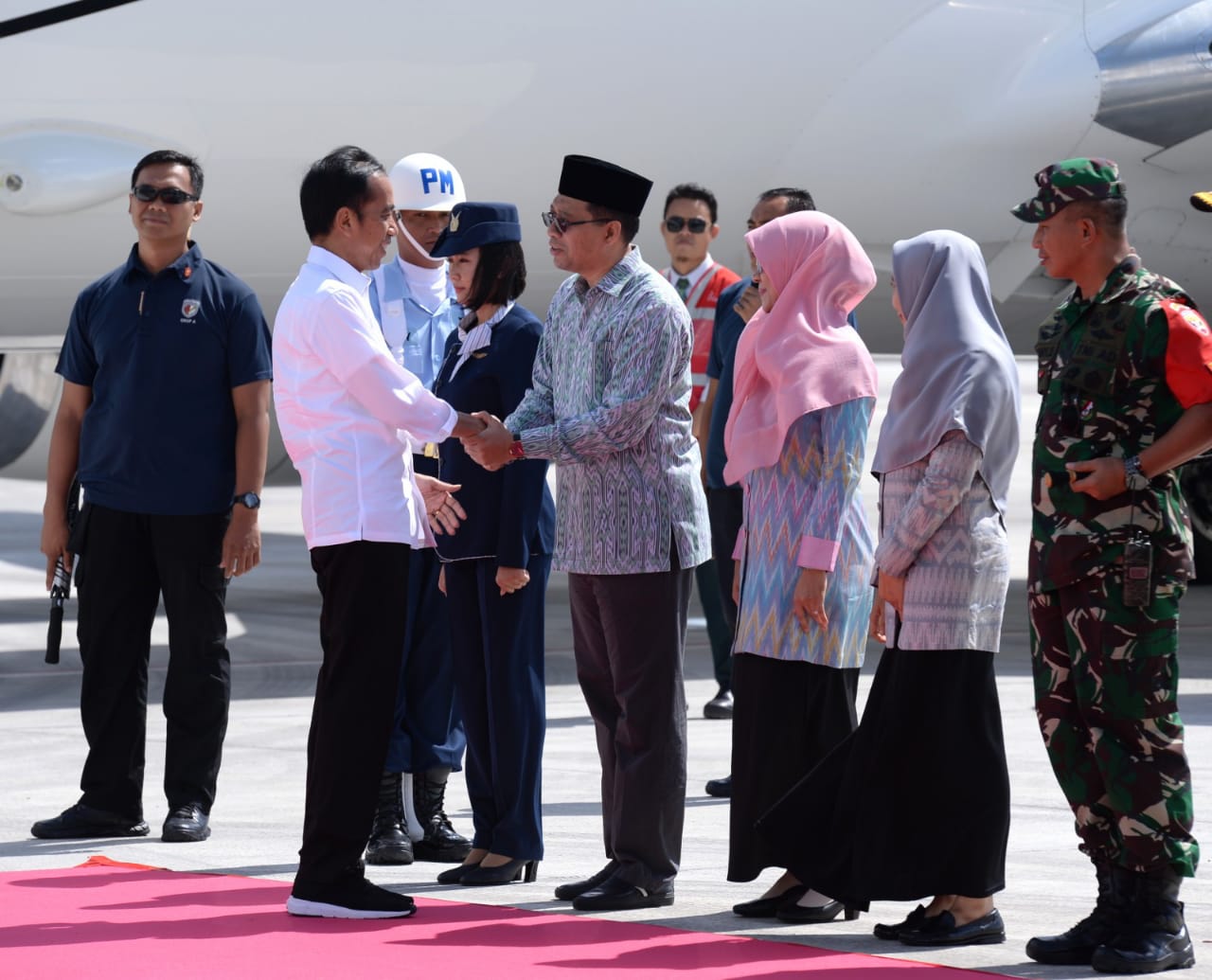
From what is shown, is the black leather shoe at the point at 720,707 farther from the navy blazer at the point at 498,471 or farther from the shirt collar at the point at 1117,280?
the shirt collar at the point at 1117,280

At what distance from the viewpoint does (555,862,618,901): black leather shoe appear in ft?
14.3

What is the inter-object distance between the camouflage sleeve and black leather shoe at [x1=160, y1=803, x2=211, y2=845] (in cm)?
271

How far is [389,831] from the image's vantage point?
16.1 feet

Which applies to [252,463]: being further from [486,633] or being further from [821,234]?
[821,234]

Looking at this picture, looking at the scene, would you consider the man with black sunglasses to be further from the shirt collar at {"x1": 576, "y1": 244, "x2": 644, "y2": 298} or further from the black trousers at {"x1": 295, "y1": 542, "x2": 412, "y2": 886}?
the black trousers at {"x1": 295, "y1": 542, "x2": 412, "y2": 886}

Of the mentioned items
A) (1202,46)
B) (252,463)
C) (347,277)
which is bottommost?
(252,463)

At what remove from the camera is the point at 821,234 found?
4246mm

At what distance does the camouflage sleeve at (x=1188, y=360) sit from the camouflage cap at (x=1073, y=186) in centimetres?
30

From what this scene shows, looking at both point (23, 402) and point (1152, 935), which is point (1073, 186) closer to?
point (1152, 935)

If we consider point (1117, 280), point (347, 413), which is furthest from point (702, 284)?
point (1117, 280)

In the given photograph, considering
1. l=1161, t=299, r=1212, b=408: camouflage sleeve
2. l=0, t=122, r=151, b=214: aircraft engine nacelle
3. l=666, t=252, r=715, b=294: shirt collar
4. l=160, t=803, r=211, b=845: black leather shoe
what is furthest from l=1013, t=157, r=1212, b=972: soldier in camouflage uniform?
l=0, t=122, r=151, b=214: aircraft engine nacelle

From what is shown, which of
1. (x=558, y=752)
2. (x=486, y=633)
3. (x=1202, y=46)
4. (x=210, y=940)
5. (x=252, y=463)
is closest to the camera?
(x=210, y=940)

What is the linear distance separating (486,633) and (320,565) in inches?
22.4

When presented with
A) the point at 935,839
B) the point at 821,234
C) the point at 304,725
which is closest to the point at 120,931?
the point at 935,839
